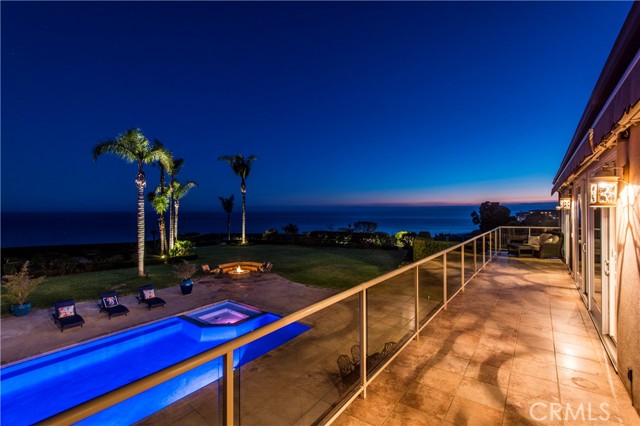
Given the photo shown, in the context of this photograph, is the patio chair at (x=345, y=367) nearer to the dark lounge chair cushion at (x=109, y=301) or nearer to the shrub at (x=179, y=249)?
the dark lounge chair cushion at (x=109, y=301)

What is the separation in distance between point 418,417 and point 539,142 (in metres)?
27.9

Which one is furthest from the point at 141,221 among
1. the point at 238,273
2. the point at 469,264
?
the point at 469,264

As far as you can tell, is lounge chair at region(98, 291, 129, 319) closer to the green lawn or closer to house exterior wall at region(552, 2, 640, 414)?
the green lawn

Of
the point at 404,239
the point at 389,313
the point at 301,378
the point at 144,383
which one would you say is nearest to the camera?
the point at 144,383

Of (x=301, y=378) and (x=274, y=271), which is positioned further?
(x=274, y=271)

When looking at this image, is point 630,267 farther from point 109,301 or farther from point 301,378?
point 109,301

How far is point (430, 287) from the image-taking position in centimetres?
864

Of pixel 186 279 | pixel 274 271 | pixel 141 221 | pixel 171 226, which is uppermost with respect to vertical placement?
pixel 141 221

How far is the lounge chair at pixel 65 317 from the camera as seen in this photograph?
6962mm

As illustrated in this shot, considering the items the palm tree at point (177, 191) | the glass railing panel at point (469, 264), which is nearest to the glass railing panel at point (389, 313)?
the glass railing panel at point (469, 264)

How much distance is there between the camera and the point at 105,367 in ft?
20.7

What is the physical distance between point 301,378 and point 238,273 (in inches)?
327

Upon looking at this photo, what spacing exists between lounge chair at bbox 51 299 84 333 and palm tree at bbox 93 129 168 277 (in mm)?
5320

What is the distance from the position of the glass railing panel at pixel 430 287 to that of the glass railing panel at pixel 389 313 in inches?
11.6
